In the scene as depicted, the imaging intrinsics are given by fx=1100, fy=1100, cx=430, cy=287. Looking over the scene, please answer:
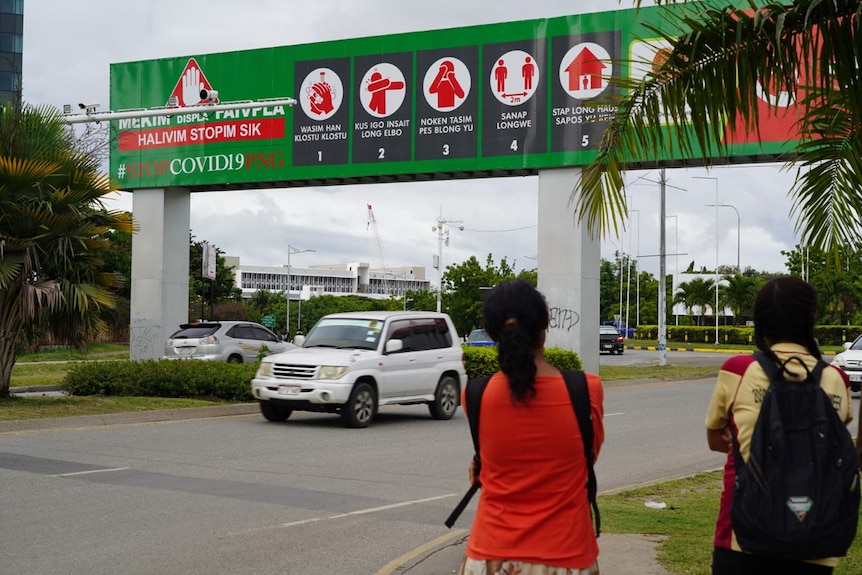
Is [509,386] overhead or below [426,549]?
overhead

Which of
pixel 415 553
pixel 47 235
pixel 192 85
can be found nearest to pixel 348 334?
pixel 47 235

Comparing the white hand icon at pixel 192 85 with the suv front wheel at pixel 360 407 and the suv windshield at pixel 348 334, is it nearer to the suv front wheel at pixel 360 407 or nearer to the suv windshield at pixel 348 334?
the suv windshield at pixel 348 334

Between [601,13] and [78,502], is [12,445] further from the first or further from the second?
[601,13]

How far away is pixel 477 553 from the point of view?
389cm

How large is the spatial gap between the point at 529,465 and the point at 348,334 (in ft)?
46.6

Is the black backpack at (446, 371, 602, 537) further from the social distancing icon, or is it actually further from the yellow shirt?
the social distancing icon

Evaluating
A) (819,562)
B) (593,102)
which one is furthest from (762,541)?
(593,102)

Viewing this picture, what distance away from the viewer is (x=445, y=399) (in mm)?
19016

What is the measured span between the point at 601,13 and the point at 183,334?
549 inches

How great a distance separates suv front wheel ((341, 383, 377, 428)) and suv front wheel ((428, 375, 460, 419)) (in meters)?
1.72

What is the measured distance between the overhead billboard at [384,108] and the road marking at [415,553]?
1883 centimetres

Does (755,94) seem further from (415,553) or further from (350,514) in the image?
(350,514)

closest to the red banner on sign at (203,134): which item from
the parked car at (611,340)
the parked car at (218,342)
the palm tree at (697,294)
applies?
the parked car at (218,342)

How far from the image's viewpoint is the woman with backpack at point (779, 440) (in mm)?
3605
